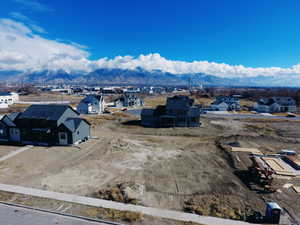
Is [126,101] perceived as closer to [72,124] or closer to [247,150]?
[72,124]

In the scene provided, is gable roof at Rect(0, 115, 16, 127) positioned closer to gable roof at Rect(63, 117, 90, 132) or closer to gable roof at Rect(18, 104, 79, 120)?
gable roof at Rect(18, 104, 79, 120)

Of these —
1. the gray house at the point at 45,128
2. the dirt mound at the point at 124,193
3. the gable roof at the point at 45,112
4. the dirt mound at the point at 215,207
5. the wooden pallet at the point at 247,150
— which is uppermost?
the gable roof at the point at 45,112

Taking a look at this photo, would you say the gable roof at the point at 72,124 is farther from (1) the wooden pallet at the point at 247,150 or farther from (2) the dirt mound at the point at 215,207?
(1) the wooden pallet at the point at 247,150

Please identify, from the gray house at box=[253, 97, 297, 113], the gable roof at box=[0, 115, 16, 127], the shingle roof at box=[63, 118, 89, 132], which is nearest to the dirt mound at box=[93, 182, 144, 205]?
the shingle roof at box=[63, 118, 89, 132]

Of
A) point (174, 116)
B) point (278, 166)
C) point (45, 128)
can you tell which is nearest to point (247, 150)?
point (278, 166)

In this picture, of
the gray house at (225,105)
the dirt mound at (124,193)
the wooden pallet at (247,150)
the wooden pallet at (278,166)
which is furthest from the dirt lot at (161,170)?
the gray house at (225,105)

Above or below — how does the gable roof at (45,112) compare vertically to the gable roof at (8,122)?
above

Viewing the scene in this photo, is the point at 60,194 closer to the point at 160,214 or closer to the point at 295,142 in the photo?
the point at 160,214
